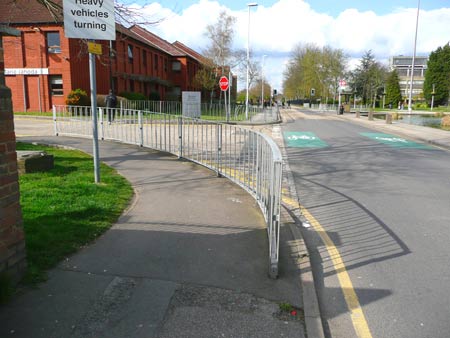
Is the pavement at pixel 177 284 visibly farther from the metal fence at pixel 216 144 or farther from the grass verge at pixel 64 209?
the metal fence at pixel 216 144

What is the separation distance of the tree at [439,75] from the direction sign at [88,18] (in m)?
92.2

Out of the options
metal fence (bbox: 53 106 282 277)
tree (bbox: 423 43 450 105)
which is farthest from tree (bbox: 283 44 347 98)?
metal fence (bbox: 53 106 282 277)

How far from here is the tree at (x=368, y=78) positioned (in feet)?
242

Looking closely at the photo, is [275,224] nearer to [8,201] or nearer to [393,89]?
[8,201]

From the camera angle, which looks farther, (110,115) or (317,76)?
(317,76)

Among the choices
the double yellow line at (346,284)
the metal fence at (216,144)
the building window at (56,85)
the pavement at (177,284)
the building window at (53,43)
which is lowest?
the double yellow line at (346,284)

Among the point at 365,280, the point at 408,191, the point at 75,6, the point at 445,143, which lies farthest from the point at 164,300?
the point at 445,143

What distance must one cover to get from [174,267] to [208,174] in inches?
196

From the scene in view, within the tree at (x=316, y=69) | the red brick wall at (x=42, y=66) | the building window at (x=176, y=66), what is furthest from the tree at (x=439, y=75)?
the red brick wall at (x=42, y=66)

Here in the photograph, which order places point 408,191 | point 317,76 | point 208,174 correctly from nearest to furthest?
point 408,191 < point 208,174 < point 317,76

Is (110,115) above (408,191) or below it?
above

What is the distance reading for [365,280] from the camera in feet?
13.5

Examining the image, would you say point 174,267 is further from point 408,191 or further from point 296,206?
point 408,191

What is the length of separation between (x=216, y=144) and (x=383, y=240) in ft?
19.5
